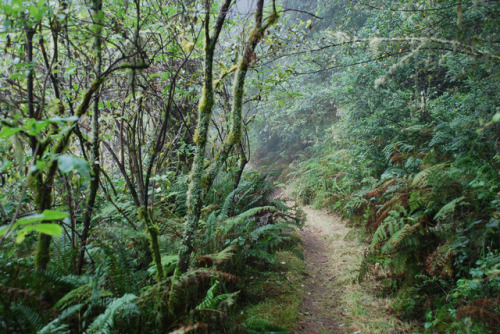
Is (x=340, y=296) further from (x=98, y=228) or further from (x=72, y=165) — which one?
(x=72, y=165)

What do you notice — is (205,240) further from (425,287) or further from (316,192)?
(316,192)

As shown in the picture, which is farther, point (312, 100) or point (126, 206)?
point (312, 100)

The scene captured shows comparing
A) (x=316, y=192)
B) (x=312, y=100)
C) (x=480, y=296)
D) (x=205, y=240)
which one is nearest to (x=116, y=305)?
(x=205, y=240)

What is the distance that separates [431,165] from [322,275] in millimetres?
2745

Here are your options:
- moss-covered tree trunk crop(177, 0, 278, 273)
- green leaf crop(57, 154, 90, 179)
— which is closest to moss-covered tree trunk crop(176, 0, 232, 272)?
moss-covered tree trunk crop(177, 0, 278, 273)

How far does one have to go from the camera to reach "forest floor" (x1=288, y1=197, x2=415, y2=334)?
10.9ft

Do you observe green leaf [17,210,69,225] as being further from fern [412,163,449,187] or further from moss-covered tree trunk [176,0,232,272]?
fern [412,163,449,187]

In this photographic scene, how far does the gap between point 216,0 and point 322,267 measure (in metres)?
5.40

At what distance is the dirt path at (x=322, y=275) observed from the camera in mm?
3469

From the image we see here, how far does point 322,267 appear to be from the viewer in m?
5.10

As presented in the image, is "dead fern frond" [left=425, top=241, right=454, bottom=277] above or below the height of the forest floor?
above

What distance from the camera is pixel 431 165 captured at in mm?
4930

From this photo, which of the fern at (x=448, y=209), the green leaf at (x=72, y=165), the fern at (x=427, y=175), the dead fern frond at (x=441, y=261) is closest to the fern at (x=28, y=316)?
the green leaf at (x=72, y=165)

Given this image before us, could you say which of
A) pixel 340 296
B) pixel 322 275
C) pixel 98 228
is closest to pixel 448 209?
pixel 340 296
